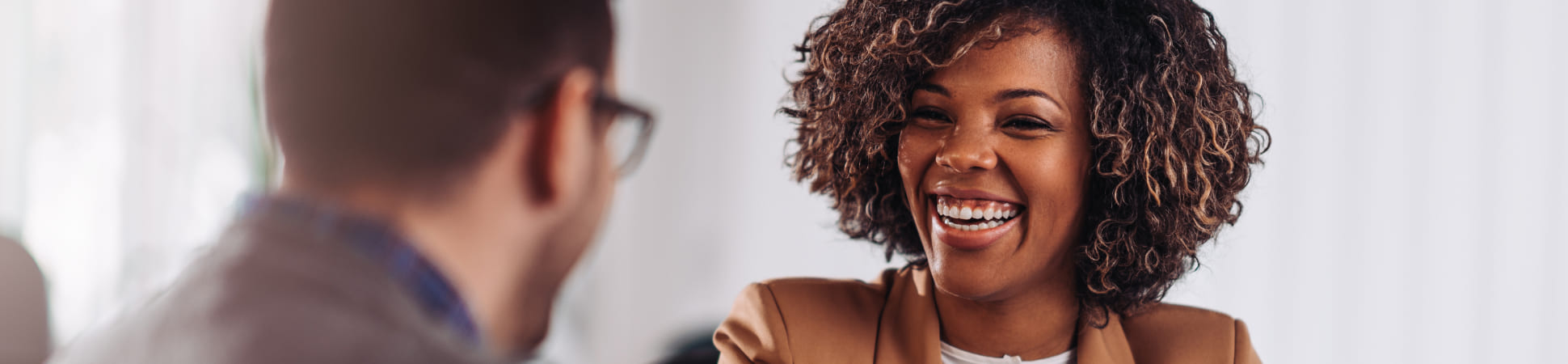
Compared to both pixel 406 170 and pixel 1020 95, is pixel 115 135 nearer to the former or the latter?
pixel 1020 95

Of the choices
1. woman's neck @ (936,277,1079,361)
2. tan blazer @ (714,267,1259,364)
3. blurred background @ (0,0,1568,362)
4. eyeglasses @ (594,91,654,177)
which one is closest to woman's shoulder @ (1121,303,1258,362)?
tan blazer @ (714,267,1259,364)

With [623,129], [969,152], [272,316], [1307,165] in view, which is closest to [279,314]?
[272,316]

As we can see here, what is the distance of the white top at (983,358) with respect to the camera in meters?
1.57

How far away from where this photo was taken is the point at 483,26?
1.95ft

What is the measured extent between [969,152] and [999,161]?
0.05 m

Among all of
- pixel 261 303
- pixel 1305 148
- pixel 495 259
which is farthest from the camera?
pixel 1305 148

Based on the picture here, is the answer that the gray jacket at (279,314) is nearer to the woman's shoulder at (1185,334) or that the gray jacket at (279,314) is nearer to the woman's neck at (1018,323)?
the woman's neck at (1018,323)

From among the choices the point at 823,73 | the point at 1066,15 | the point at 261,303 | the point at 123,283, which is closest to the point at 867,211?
the point at 823,73

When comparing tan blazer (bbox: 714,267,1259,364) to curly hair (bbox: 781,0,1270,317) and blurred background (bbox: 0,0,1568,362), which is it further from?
blurred background (bbox: 0,0,1568,362)

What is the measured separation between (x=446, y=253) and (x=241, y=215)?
12 centimetres

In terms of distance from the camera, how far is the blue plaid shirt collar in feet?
1.88

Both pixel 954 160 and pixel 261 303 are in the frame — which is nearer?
pixel 261 303

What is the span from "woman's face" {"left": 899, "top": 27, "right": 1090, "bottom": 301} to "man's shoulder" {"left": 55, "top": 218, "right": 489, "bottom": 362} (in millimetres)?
948

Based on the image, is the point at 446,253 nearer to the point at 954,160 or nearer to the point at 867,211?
the point at 954,160
